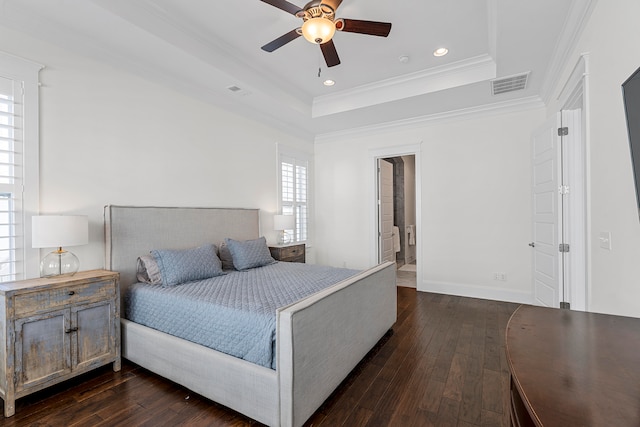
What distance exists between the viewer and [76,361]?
2199mm

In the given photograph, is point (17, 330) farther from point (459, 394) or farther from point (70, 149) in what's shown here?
point (459, 394)

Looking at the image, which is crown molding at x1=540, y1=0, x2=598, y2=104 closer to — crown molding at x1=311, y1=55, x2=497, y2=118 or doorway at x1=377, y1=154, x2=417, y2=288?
crown molding at x1=311, y1=55, x2=497, y2=118

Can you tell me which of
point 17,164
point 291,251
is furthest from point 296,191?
point 17,164

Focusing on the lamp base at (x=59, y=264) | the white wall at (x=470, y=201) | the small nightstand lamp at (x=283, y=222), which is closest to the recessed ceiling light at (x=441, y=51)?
the white wall at (x=470, y=201)

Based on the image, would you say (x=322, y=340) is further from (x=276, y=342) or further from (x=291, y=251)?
(x=291, y=251)

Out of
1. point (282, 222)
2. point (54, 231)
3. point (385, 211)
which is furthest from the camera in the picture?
point (385, 211)

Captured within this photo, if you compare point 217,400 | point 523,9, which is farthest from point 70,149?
point 523,9

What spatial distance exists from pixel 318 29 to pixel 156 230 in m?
2.49

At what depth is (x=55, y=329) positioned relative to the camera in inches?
82.7

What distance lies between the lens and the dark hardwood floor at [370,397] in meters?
1.87

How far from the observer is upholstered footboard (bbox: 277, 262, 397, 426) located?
66.0 inches

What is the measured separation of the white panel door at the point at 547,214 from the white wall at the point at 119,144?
3.66 m

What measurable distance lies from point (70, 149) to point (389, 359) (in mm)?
3346

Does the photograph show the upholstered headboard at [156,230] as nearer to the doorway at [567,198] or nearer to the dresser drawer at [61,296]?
the dresser drawer at [61,296]
